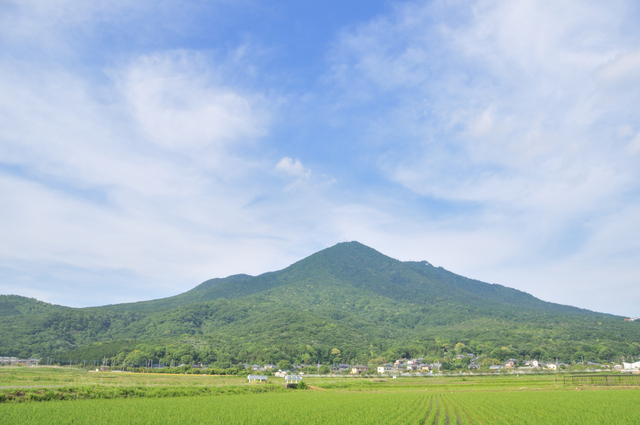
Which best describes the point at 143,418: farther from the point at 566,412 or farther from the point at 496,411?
the point at 566,412

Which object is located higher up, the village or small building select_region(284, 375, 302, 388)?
small building select_region(284, 375, 302, 388)

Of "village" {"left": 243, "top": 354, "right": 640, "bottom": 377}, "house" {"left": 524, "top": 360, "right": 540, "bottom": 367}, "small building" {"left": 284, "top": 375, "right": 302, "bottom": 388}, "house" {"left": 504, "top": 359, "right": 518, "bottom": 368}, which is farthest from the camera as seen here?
"house" {"left": 524, "top": 360, "right": 540, "bottom": 367}

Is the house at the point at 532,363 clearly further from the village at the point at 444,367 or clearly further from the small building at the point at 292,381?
the small building at the point at 292,381

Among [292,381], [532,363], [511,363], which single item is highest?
[292,381]

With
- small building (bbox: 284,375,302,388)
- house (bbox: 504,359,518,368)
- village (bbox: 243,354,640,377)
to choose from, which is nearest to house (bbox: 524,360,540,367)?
village (bbox: 243,354,640,377)

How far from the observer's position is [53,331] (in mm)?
186625

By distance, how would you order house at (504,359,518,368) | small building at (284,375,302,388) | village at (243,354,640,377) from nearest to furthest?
1. small building at (284,375,302,388)
2. village at (243,354,640,377)
3. house at (504,359,518,368)

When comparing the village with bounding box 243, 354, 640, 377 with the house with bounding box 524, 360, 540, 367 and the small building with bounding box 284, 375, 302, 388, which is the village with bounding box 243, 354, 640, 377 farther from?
the small building with bounding box 284, 375, 302, 388

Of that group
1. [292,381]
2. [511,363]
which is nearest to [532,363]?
[511,363]

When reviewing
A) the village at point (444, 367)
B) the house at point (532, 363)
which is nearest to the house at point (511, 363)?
the village at point (444, 367)

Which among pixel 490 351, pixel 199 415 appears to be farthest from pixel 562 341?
pixel 199 415

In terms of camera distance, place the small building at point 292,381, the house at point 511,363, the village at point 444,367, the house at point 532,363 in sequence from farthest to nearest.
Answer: the house at point 532,363 → the house at point 511,363 → the village at point 444,367 → the small building at point 292,381

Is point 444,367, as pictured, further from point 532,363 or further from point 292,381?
point 292,381

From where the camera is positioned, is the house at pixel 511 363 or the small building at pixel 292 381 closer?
the small building at pixel 292 381
